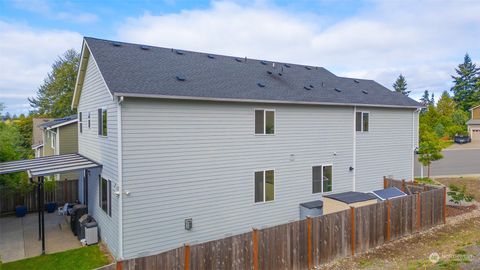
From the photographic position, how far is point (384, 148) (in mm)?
15961

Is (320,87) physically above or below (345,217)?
above

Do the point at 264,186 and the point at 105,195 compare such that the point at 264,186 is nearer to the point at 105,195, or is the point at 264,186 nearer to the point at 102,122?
the point at 105,195

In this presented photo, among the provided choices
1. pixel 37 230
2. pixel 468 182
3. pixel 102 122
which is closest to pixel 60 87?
pixel 37 230

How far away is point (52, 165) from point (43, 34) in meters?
12.4

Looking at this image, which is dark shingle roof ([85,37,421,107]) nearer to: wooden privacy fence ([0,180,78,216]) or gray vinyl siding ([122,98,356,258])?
gray vinyl siding ([122,98,356,258])

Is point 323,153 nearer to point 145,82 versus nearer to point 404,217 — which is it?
point 404,217

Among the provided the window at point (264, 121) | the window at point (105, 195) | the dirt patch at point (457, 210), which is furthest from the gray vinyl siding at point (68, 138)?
the dirt patch at point (457, 210)

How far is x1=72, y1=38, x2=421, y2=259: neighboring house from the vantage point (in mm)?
9523

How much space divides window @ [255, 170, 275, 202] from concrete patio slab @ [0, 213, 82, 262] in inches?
264

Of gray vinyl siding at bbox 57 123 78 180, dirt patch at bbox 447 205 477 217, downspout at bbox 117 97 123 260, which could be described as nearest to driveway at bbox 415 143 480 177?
dirt patch at bbox 447 205 477 217

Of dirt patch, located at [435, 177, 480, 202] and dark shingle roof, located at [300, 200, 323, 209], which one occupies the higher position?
dark shingle roof, located at [300, 200, 323, 209]

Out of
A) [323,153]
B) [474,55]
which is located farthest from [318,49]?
[474,55]

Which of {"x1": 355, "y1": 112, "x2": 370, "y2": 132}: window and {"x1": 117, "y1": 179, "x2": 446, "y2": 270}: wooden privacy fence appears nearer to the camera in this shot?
{"x1": 117, "y1": 179, "x2": 446, "y2": 270}: wooden privacy fence

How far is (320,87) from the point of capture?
1522 centimetres
